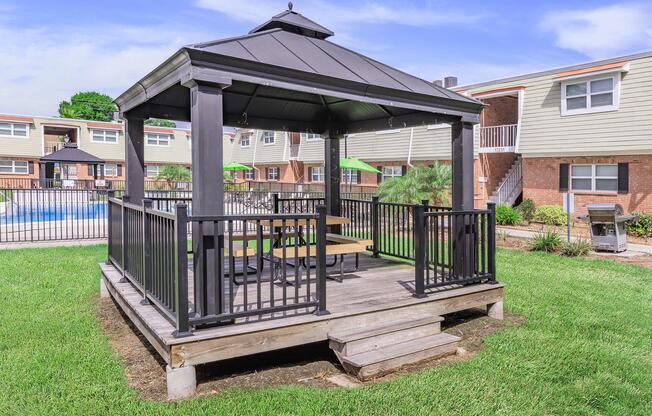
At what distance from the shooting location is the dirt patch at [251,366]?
13.2 feet

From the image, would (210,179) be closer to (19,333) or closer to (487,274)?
(19,333)

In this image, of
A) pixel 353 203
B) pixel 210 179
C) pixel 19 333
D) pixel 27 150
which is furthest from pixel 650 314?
pixel 27 150

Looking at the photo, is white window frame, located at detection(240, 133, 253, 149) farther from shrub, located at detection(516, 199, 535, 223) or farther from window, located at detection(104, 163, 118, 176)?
shrub, located at detection(516, 199, 535, 223)

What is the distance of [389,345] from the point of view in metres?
4.48

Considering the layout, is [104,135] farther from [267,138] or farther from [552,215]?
[552,215]

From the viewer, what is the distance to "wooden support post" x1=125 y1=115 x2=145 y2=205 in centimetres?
603

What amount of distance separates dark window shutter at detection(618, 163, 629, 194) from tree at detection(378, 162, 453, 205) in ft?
19.4

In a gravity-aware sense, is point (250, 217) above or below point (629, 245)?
above

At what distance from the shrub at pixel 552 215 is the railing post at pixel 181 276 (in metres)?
16.0

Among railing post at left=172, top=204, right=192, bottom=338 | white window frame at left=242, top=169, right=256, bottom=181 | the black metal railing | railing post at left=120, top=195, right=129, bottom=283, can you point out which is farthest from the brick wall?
white window frame at left=242, top=169, right=256, bottom=181

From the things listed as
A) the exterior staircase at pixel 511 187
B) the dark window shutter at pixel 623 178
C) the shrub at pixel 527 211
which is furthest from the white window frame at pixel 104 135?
the dark window shutter at pixel 623 178

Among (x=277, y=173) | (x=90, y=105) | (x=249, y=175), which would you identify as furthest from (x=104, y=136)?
(x=90, y=105)

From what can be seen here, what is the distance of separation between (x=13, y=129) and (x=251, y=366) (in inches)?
1489

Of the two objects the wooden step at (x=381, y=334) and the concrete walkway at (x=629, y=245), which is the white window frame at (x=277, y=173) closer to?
the concrete walkway at (x=629, y=245)
